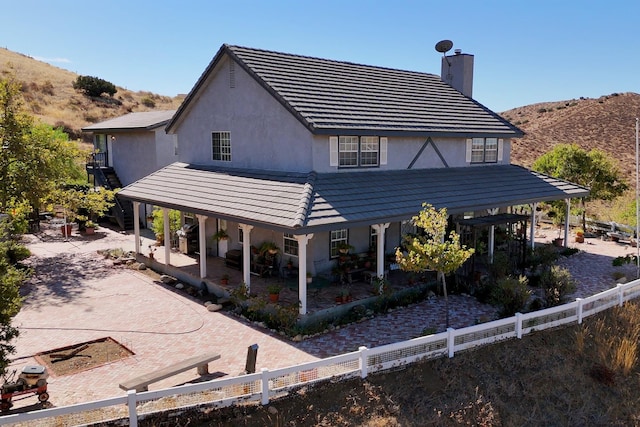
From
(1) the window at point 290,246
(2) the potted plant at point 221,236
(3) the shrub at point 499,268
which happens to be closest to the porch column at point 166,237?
(2) the potted plant at point 221,236

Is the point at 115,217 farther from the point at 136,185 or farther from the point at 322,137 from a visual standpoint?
the point at 322,137

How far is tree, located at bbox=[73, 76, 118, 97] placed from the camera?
63.1 metres

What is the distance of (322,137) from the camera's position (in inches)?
667

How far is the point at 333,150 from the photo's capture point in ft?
56.9

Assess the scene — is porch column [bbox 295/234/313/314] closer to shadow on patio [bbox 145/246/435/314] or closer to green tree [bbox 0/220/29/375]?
shadow on patio [bbox 145/246/435/314]

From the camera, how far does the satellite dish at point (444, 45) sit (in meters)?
25.4

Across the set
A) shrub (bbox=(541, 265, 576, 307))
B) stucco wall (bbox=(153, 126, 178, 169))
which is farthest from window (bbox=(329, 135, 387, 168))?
stucco wall (bbox=(153, 126, 178, 169))

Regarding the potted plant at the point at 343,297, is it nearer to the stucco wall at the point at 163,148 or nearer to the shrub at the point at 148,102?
the stucco wall at the point at 163,148

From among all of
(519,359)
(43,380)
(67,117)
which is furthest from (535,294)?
(67,117)

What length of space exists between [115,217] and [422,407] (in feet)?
79.1

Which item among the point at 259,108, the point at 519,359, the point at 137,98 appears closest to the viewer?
the point at 519,359

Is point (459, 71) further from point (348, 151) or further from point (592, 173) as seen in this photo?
point (348, 151)

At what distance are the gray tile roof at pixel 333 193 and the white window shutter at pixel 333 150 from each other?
0.60 m

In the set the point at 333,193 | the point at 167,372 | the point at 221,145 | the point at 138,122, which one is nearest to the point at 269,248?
the point at 333,193
